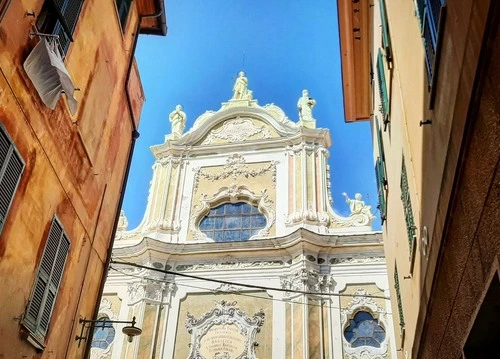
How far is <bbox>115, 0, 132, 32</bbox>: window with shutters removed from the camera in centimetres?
845

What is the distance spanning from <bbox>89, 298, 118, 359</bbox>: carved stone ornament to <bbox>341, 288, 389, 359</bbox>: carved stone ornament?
7052mm

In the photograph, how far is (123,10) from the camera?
342 inches

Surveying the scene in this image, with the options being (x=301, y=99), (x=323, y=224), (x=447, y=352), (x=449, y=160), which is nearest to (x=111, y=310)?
(x=323, y=224)

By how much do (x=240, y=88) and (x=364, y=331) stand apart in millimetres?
12210

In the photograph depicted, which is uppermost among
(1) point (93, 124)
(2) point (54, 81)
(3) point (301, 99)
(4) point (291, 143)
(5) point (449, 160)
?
(3) point (301, 99)

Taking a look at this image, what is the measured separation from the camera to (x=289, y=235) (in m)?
18.0

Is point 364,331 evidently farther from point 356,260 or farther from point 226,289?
point 226,289

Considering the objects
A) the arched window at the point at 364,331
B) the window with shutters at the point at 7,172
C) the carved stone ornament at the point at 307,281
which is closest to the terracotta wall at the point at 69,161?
the window with shutters at the point at 7,172

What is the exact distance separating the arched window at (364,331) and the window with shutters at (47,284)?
11.4 metres

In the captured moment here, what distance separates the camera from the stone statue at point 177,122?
2293 centimetres

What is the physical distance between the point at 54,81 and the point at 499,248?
4724 millimetres

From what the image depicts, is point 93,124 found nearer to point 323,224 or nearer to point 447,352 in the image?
point 447,352

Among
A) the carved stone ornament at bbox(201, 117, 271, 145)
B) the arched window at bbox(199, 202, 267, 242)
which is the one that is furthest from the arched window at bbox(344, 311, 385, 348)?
the carved stone ornament at bbox(201, 117, 271, 145)

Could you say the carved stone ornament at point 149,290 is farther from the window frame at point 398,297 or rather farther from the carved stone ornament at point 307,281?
the window frame at point 398,297
